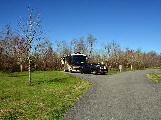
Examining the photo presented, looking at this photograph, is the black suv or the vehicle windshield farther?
the vehicle windshield

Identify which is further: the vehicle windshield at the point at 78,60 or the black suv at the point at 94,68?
the vehicle windshield at the point at 78,60

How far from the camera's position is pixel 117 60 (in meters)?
51.8

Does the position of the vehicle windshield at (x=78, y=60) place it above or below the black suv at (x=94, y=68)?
above

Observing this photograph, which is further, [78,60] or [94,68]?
[78,60]

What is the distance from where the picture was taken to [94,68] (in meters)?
24.5

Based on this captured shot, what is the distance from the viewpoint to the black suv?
24.0 m

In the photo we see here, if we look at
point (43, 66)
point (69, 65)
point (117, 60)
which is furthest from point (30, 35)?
point (117, 60)

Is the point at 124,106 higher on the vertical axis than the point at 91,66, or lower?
lower

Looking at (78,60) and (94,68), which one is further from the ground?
(78,60)

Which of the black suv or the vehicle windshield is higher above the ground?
the vehicle windshield

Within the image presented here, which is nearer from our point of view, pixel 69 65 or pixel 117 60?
pixel 69 65

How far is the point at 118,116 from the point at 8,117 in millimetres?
3607

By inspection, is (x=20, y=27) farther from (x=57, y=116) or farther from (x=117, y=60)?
(x=117, y=60)

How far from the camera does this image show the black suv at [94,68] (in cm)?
2403
